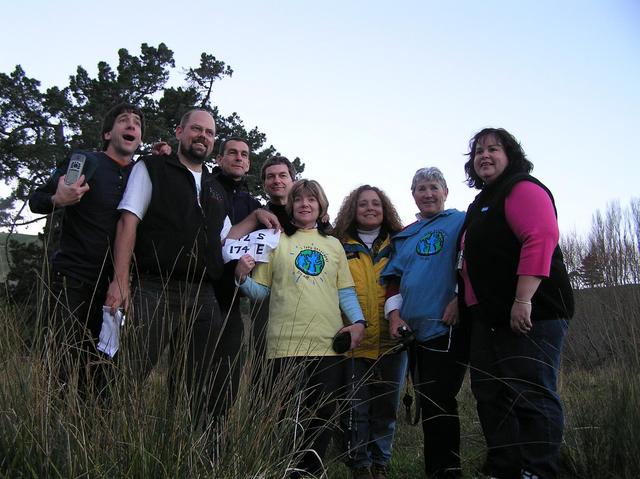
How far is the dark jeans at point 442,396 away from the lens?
352cm

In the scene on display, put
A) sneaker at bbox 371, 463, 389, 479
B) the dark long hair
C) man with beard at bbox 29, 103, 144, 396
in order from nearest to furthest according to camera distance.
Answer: man with beard at bbox 29, 103, 144, 396, the dark long hair, sneaker at bbox 371, 463, 389, 479

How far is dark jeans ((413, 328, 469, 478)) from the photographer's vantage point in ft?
11.5

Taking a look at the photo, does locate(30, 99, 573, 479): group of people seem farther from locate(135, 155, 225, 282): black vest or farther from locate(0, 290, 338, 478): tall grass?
locate(0, 290, 338, 478): tall grass

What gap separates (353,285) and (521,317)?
121cm

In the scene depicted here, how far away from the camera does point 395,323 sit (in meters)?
3.70

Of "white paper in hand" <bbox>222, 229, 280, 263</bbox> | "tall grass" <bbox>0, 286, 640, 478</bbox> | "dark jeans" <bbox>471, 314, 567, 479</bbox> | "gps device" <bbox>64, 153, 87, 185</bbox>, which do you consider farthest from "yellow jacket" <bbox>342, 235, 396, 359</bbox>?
"gps device" <bbox>64, 153, 87, 185</bbox>

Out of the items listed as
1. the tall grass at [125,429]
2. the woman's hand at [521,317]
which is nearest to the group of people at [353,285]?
the woman's hand at [521,317]

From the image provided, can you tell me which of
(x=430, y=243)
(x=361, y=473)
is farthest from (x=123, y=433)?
(x=430, y=243)

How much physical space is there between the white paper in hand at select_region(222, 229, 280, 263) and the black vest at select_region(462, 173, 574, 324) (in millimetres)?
1229

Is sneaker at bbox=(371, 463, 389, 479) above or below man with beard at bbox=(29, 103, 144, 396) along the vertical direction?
below

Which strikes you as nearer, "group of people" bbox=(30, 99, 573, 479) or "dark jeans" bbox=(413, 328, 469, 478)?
"group of people" bbox=(30, 99, 573, 479)

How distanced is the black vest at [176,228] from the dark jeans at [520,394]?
1655 millimetres

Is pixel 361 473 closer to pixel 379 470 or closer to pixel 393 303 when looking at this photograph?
pixel 379 470

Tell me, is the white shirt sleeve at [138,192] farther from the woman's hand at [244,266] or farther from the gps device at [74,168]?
the woman's hand at [244,266]
